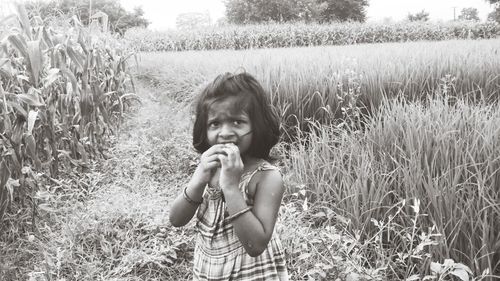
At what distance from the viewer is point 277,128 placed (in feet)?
4.61

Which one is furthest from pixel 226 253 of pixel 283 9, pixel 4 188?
pixel 283 9

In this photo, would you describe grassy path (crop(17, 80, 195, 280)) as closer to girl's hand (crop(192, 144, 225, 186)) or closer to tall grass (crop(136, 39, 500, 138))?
girl's hand (crop(192, 144, 225, 186))

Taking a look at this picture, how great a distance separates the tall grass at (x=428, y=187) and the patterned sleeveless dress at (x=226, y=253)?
0.59 m

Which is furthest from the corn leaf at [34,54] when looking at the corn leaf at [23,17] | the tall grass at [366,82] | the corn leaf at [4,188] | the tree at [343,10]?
the tree at [343,10]

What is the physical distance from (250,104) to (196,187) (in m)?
0.29

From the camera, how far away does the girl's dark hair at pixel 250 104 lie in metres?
1.29

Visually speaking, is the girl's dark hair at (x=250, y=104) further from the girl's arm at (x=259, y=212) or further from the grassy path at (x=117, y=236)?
the grassy path at (x=117, y=236)

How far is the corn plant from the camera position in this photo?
2318 mm

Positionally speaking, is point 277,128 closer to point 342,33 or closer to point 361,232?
point 361,232

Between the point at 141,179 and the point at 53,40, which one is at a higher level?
the point at 53,40

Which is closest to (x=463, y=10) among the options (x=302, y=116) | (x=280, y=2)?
(x=280, y=2)

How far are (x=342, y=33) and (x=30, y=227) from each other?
67.7 ft

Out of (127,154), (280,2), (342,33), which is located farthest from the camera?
(280,2)

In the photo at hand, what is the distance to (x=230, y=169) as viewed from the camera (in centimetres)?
116
